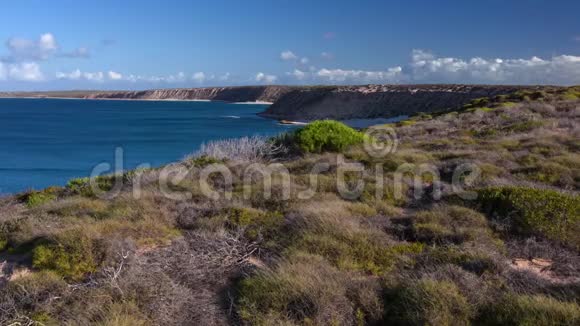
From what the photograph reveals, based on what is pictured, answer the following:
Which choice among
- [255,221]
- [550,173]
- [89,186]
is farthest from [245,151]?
[550,173]

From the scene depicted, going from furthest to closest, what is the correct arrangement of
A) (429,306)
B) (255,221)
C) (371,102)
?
(371,102)
(255,221)
(429,306)

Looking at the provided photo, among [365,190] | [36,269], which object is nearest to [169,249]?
[36,269]

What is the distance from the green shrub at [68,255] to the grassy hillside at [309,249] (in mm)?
22

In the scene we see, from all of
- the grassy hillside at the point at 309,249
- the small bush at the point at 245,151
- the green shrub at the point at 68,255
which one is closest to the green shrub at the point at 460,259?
the grassy hillside at the point at 309,249

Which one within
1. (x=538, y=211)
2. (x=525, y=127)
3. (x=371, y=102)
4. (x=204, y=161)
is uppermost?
(x=525, y=127)

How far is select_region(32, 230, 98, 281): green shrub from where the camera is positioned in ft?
20.2

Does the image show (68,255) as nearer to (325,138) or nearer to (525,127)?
(325,138)

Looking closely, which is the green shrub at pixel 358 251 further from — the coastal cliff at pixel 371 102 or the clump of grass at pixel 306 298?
the coastal cliff at pixel 371 102

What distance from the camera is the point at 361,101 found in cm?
10562

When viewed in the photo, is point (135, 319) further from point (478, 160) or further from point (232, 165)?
point (478, 160)

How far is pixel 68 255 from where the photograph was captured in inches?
250

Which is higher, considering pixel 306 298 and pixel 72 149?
pixel 306 298

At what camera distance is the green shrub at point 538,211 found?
22.9 ft

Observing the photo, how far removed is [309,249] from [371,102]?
3964 inches
